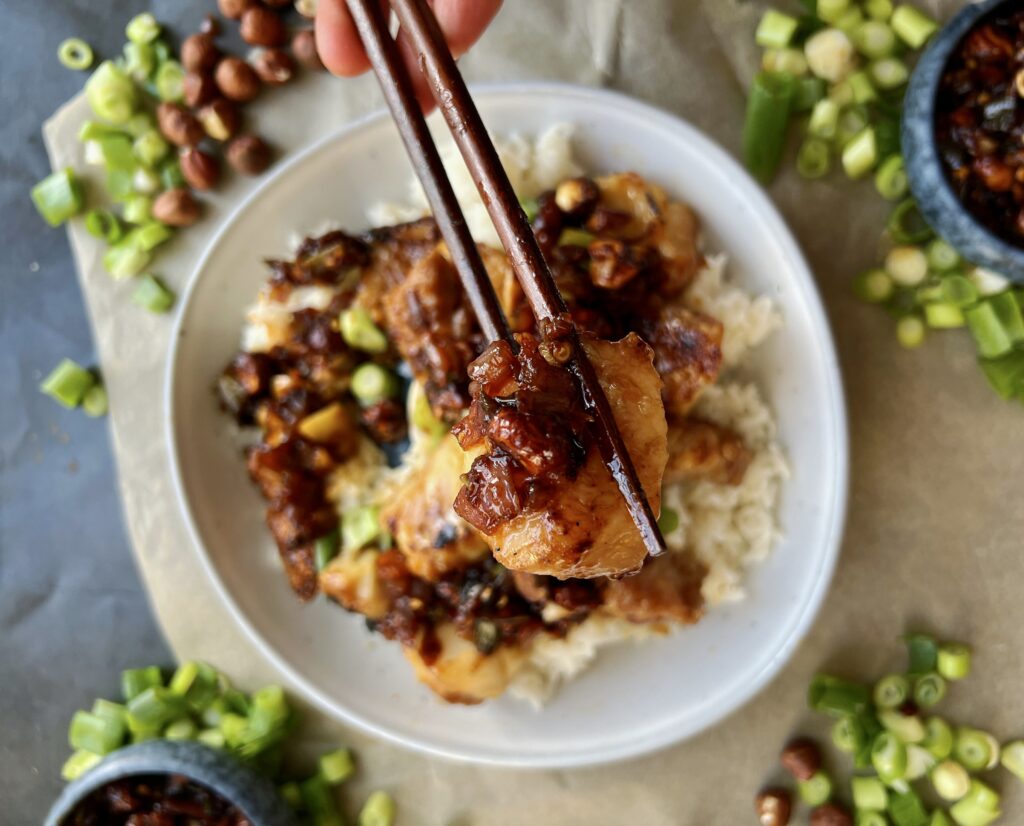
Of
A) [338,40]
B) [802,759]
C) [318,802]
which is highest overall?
[338,40]

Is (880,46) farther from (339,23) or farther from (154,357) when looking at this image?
(154,357)

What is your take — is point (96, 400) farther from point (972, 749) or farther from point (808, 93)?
point (972, 749)

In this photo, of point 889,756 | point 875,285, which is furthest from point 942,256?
point 889,756

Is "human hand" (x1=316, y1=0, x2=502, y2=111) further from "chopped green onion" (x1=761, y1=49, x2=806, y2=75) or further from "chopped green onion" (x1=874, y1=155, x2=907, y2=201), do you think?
"chopped green onion" (x1=874, y1=155, x2=907, y2=201)

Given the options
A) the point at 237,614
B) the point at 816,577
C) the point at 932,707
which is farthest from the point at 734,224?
the point at 237,614

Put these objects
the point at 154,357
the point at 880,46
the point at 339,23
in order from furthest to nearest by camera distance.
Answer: the point at 154,357
the point at 880,46
the point at 339,23

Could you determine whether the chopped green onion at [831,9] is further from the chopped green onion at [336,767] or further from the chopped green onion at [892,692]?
the chopped green onion at [336,767]
